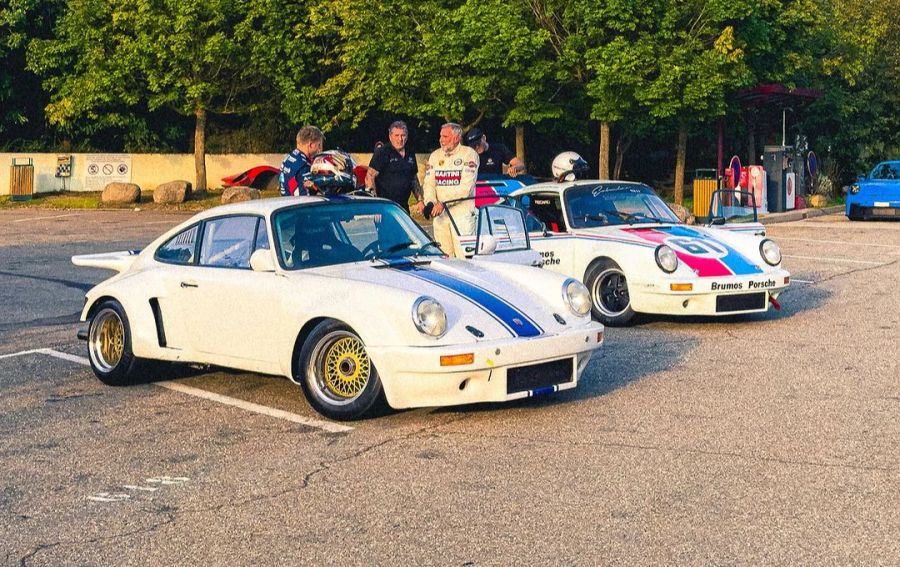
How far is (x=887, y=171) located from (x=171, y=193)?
1966 centimetres

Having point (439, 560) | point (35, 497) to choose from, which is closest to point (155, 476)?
point (35, 497)

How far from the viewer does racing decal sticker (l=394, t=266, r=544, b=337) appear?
770 centimetres

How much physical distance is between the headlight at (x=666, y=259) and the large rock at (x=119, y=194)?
92.8 feet

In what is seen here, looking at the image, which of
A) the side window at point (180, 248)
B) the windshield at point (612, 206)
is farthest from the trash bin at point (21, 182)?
the side window at point (180, 248)

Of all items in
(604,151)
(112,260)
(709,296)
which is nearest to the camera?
(112,260)

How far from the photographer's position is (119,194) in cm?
3753

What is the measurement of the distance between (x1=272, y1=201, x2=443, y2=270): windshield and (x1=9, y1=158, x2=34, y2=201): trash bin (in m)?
32.7

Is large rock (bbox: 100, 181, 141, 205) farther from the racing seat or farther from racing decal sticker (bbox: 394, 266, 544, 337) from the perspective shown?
racing decal sticker (bbox: 394, 266, 544, 337)

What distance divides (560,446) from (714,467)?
889 millimetres

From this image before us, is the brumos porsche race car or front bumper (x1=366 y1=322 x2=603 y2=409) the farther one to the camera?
the brumos porsche race car

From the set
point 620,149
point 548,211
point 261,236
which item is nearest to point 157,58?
point 620,149

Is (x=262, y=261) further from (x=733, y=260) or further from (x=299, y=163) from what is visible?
(x=733, y=260)

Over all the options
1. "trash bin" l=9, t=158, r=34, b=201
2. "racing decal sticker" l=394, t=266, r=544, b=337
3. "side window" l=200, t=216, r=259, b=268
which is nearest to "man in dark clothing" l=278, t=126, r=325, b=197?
"side window" l=200, t=216, r=259, b=268

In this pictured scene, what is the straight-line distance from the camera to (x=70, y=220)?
99.5 feet
